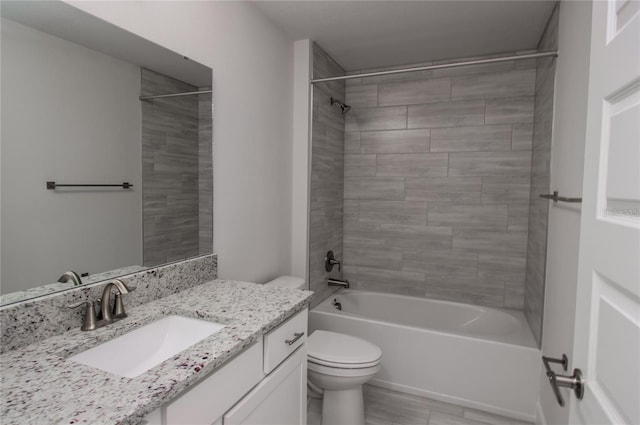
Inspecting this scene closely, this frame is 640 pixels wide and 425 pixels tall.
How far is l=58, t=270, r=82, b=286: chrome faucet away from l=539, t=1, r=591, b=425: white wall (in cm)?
191

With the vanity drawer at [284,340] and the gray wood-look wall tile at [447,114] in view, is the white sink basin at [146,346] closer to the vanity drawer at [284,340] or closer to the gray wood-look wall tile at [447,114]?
the vanity drawer at [284,340]

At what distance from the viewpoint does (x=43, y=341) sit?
107 cm

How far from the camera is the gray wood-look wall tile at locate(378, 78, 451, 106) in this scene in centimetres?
298

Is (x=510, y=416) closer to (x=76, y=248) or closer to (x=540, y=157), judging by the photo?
(x=540, y=157)

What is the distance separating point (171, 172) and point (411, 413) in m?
2.05

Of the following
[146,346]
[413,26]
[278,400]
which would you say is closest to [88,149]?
[146,346]

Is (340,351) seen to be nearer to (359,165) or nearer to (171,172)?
(171,172)

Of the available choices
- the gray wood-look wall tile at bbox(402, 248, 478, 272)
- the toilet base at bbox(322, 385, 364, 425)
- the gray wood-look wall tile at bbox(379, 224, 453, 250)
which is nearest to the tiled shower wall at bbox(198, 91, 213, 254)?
the toilet base at bbox(322, 385, 364, 425)

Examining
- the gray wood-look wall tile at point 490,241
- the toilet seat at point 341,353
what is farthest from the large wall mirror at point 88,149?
the gray wood-look wall tile at point 490,241

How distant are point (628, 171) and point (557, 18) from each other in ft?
6.58

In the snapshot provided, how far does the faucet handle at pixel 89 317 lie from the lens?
116 cm

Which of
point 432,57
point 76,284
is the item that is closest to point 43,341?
point 76,284

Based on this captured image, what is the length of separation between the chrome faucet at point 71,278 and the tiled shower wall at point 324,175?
67.0 inches

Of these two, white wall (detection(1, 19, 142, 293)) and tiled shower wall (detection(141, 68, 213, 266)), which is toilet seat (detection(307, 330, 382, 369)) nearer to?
tiled shower wall (detection(141, 68, 213, 266))
